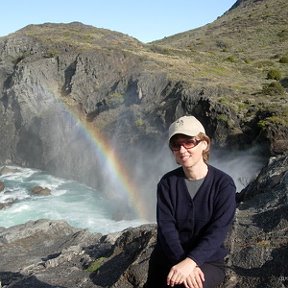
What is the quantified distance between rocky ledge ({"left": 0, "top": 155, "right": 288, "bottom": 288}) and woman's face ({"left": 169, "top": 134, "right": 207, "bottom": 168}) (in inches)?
140

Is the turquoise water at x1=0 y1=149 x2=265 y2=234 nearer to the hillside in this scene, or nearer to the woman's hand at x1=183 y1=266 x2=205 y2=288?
the hillside

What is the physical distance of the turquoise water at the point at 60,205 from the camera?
97.8 ft

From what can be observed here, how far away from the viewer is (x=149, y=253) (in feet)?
35.8

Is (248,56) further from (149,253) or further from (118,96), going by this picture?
(149,253)

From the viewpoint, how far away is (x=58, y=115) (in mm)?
46000

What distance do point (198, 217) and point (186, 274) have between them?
61 cm

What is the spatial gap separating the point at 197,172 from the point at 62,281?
33.6ft

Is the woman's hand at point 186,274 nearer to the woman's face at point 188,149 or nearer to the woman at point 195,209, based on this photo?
the woman at point 195,209

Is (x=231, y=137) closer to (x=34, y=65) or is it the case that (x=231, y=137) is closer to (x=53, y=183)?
(x=53, y=183)

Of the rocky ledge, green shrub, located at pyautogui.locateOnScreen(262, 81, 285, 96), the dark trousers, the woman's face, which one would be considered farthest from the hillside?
the woman's face

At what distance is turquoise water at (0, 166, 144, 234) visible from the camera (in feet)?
97.8

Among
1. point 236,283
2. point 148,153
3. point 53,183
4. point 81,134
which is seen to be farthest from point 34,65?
point 236,283

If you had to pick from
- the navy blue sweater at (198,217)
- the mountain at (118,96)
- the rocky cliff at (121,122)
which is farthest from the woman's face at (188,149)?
the mountain at (118,96)

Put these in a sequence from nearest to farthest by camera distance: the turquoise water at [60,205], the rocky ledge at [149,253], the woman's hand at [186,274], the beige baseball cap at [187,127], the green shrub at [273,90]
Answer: the woman's hand at [186,274]
the beige baseball cap at [187,127]
the rocky ledge at [149,253]
the turquoise water at [60,205]
the green shrub at [273,90]
